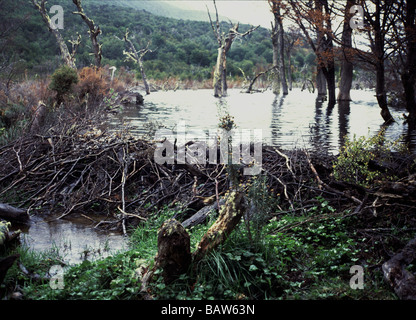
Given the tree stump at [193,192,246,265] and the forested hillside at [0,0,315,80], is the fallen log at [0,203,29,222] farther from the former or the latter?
the forested hillside at [0,0,315,80]

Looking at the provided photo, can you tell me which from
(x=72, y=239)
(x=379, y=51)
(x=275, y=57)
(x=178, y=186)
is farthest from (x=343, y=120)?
(x=275, y=57)

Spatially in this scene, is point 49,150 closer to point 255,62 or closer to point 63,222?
point 63,222

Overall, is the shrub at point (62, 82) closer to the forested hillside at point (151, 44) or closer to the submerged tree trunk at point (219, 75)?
the submerged tree trunk at point (219, 75)

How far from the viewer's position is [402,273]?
344cm

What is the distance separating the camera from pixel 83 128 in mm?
8281

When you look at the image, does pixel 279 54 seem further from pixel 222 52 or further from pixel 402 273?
pixel 402 273

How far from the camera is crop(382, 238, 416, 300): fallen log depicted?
129 inches

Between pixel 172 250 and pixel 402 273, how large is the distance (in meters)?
1.85

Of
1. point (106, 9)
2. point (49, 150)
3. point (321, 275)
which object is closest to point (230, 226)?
point (321, 275)

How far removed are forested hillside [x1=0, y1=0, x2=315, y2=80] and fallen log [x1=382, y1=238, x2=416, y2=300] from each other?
30410 mm

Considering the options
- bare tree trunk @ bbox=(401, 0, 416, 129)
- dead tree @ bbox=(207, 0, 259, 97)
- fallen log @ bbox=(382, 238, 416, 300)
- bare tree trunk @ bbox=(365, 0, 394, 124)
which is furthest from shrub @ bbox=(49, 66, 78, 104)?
fallen log @ bbox=(382, 238, 416, 300)

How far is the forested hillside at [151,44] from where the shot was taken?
3688 cm
